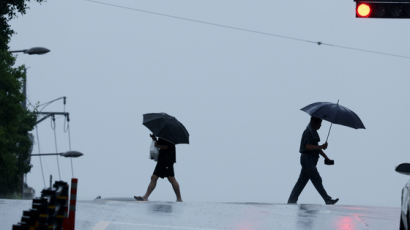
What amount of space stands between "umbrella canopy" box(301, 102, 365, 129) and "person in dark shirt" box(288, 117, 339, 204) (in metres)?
0.16

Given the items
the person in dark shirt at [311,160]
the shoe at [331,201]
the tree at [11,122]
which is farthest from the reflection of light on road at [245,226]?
the tree at [11,122]

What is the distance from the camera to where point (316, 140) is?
21750 mm

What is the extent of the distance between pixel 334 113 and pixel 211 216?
217 inches

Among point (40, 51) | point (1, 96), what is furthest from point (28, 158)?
point (40, 51)

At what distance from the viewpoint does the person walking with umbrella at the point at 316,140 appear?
21641 millimetres

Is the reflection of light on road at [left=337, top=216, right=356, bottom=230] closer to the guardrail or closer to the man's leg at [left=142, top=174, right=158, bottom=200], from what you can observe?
the man's leg at [left=142, top=174, right=158, bottom=200]

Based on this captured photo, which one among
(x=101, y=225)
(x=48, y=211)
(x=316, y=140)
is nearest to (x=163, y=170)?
(x=316, y=140)

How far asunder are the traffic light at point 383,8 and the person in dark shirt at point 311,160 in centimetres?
617

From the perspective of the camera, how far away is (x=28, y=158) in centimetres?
6556

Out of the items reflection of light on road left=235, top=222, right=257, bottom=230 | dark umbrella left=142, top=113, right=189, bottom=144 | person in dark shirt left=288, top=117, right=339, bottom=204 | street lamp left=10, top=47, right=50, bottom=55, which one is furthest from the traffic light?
street lamp left=10, top=47, right=50, bottom=55

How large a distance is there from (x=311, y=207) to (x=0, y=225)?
836 centimetres

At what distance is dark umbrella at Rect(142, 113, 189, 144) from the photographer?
21.5 m

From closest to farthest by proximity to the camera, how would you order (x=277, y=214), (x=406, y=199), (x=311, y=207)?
1. (x=406, y=199)
2. (x=277, y=214)
3. (x=311, y=207)

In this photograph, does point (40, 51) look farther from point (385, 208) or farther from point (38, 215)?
point (38, 215)
